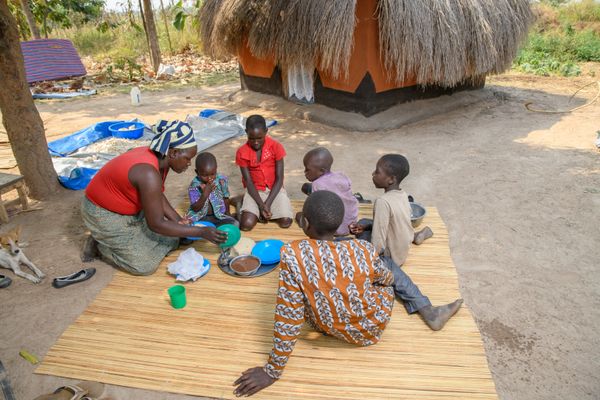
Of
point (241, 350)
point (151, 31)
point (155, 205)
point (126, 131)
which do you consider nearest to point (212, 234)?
point (155, 205)

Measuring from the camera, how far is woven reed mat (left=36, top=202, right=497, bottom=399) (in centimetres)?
196

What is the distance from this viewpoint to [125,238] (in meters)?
2.82

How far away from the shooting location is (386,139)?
5664mm

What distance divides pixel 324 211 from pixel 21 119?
3.78 meters

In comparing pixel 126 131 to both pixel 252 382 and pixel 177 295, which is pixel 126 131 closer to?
pixel 177 295

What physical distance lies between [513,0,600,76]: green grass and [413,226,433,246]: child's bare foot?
6959 mm

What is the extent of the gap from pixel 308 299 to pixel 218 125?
4816mm

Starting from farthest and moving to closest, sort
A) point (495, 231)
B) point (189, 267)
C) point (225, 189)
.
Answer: point (225, 189)
point (495, 231)
point (189, 267)

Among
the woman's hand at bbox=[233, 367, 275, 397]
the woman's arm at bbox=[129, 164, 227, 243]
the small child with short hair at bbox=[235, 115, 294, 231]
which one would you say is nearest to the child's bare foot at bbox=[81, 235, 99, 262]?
the woman's arm at bbox=[129, 164, 227, 243]

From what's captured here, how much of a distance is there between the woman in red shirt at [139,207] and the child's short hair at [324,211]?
1.07 meters

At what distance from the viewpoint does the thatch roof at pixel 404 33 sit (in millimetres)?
5457

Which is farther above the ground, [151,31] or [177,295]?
[151,31]

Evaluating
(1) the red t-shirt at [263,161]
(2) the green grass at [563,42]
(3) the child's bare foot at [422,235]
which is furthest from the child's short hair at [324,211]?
(2) the green grass at [563,42]

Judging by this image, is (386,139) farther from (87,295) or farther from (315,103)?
(87,295)
